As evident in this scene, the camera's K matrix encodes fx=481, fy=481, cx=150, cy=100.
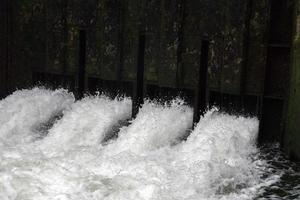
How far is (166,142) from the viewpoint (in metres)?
7.12

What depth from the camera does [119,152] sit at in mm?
6891

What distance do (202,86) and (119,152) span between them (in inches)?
62.2

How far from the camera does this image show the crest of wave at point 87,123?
24.9 feet

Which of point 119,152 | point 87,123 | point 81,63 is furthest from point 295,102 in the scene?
point 81,63

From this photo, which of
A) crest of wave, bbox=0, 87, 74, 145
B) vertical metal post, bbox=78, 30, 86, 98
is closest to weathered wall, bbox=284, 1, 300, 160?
vertical metal post, bbox=78, 30, 86, 98

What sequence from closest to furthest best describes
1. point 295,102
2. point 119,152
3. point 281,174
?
point 281,174 → point 295,102 → point 119,152

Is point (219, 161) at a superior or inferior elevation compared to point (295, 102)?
inferior

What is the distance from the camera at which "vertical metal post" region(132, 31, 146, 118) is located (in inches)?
305

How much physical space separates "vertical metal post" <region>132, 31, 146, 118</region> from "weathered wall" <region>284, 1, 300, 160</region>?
2569 mm

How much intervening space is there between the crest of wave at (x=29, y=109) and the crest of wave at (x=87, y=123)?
0.36 m

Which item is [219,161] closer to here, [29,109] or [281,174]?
[281,174]

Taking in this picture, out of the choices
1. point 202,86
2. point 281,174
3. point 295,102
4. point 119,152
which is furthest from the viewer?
point 202,86

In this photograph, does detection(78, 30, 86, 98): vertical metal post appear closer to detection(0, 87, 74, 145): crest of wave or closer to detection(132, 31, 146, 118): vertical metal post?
detection(0, 87, 74, 145): crest of wave

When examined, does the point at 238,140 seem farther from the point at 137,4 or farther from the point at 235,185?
the point at 137,4
